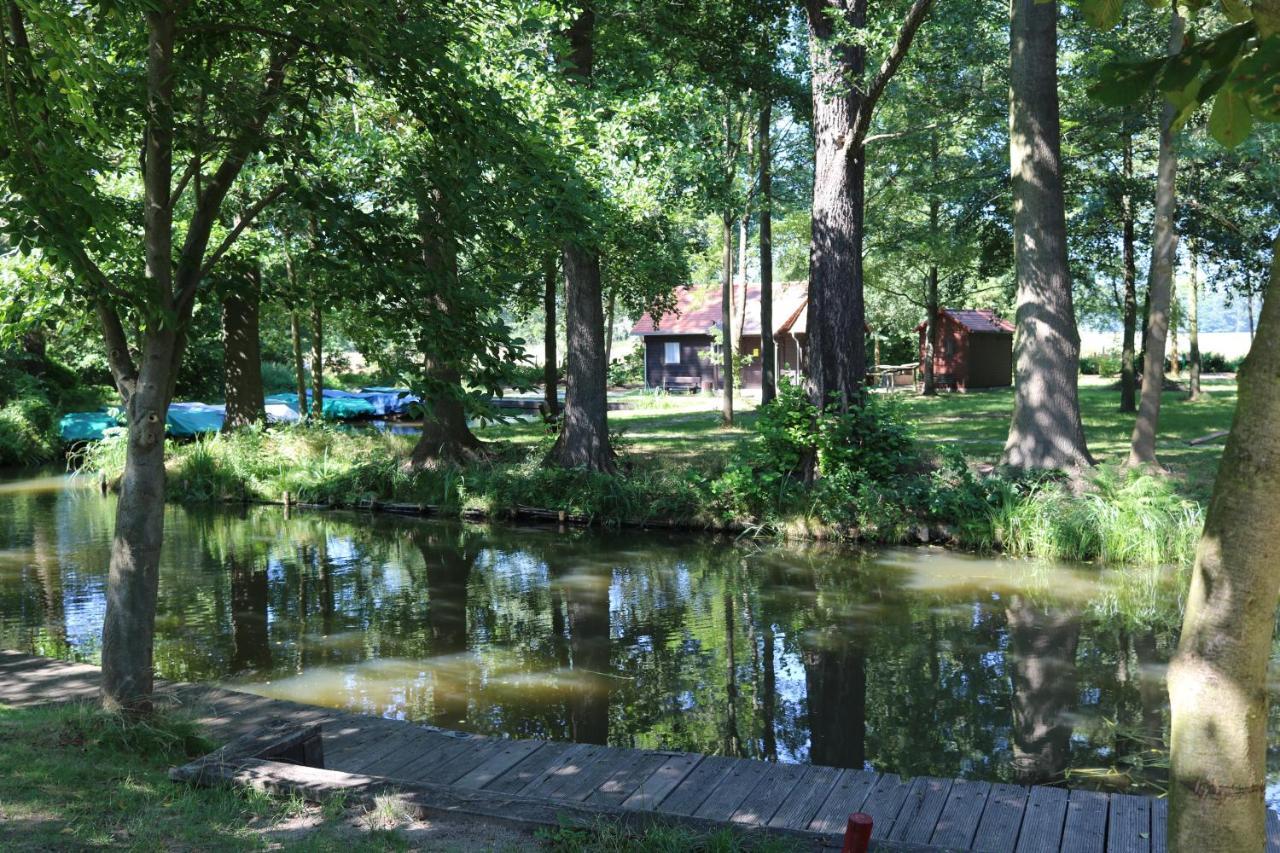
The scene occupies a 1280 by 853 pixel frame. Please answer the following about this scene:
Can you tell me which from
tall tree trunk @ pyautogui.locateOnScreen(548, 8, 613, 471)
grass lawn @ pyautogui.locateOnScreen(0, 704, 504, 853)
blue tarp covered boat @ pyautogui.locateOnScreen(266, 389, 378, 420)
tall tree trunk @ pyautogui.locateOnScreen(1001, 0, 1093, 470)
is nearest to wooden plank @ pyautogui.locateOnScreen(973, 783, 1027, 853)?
grass lawn @ pyautogui.locateOnScreen(0, 704, 504, 853)

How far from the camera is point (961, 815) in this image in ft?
17.0

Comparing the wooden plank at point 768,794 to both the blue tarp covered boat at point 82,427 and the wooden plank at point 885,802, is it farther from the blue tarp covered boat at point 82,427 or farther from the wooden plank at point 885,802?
the blue tarp covered boat at point 82,427

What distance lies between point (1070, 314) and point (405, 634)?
10.7 metres

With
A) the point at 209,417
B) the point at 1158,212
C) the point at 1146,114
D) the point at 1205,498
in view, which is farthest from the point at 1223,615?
the point at 209,417

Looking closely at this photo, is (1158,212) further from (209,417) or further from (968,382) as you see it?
(968,382)

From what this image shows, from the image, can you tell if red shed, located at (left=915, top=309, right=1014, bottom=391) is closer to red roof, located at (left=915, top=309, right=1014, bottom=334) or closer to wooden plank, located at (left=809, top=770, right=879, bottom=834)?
red roof, located at (left=915, top=309, right=1014, bottom=334)

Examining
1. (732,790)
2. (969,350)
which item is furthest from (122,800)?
(969,350)

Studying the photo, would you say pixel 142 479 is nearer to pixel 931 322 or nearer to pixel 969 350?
pixel 931 322

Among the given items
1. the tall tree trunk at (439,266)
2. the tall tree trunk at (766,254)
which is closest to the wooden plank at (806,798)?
the tall tree trunk at (439,266)

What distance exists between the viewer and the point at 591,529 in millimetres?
16797

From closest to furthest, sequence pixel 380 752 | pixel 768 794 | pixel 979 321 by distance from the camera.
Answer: pixel 768 794
pixel 380 752
pixel 979 321

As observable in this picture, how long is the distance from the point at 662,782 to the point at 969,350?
124 feet

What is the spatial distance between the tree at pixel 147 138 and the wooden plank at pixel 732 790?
130 inches

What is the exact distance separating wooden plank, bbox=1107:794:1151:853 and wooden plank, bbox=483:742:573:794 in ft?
9.69
